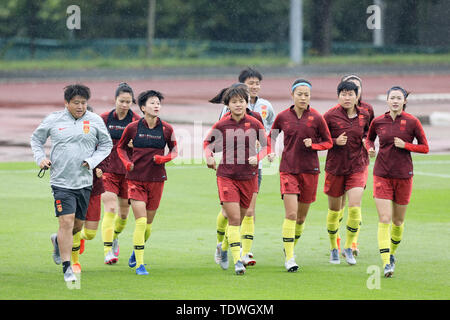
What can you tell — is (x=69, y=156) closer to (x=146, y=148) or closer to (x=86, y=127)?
(x=86, y=127)

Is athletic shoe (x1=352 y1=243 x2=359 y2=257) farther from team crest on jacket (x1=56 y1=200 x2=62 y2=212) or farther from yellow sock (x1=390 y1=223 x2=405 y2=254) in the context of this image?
team crest on jacket (x1=56 y1=200 x2=62 y2=212)

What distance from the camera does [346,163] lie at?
1073cm

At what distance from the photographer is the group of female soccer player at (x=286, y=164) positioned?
9.98 metres

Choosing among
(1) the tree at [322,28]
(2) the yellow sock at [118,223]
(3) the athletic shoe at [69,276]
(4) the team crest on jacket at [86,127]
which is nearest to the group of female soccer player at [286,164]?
(2) the yellow sock at [118,223]

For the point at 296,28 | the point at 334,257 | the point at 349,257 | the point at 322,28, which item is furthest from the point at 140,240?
the point at 322,28

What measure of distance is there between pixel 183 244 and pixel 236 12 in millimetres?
51142

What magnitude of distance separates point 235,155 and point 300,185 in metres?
0.89

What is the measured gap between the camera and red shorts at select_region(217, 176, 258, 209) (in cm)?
1003

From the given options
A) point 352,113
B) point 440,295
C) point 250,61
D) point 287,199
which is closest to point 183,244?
point 287,199

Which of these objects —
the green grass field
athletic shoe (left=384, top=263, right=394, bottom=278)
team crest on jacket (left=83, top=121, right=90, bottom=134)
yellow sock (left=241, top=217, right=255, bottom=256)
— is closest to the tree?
the green grass field

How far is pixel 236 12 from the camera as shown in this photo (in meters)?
61.7

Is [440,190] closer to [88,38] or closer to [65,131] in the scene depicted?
[65,131]

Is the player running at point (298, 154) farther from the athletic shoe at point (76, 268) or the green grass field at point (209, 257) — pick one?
the athletic shoe at point (76, 268)
